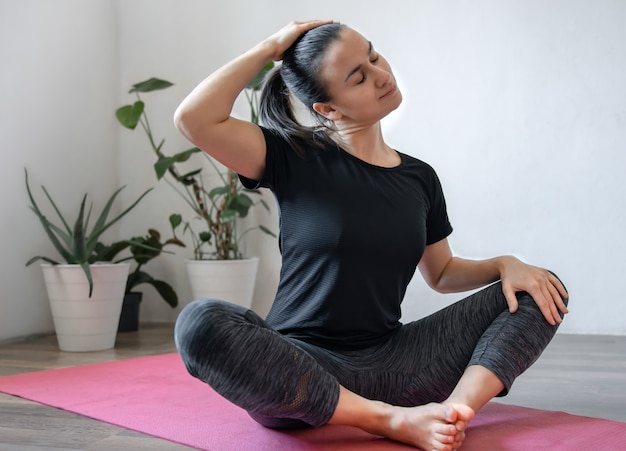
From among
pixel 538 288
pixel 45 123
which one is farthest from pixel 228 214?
pixel 538 288

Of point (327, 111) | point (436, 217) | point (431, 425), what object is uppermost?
point (327, 111)

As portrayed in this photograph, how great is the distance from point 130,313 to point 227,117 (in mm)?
2025

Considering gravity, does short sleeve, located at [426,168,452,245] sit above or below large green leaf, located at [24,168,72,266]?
above

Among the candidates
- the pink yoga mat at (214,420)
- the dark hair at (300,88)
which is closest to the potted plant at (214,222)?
the pink yoga mat at (214,420)

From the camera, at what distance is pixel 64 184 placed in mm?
3193

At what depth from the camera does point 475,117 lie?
3.15 meters

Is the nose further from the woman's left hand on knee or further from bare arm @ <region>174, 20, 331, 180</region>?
the woman's left hand on knee

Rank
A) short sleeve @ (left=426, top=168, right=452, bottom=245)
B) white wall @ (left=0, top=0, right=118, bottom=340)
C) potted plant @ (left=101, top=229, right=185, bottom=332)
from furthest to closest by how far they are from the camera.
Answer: potted plant @ (left=101, top=229, right=185, bottom=332) → white wall @ (left=0, top=0, right=118, bottom=340) → short sleeve @ (left=426, top=168, right=452, bottom=245)

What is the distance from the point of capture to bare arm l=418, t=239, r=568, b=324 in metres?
1.36

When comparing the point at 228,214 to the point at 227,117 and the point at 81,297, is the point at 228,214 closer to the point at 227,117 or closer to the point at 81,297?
the point at 81,297

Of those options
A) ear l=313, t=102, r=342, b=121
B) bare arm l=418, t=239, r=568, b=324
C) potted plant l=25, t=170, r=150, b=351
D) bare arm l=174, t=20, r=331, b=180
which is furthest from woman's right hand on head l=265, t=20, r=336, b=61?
potted plant l=25, t=170, r=150, b=351

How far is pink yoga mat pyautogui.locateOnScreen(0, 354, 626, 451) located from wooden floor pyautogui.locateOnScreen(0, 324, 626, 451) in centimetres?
6

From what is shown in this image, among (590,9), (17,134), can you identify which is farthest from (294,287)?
(590,9)

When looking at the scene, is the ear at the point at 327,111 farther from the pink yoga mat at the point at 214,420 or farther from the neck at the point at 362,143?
the pink yoga mat at the point at 214,420
